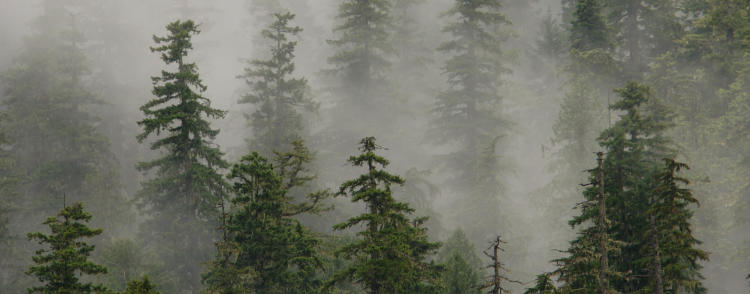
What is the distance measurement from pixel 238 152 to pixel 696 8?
30.1 meters

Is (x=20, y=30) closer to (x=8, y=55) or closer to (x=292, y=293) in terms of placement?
(x=8, y=55)

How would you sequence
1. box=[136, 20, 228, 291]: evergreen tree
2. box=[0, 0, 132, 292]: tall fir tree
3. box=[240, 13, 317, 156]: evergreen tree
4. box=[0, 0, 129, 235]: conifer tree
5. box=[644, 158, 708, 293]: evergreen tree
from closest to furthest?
1. box=[644, 158, 708, 293]: evergreen tree
2. box=[136, 20, 228, 291]: evergreen tree
3. box=[0, 0, 132, 292]: tall fir tree
4. box=[0, 0, 129, 235]: conifer tree
5. box=[240, 13, 317, 156]: evergreen tree

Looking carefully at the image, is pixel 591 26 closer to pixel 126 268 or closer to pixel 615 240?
pixel 615 240

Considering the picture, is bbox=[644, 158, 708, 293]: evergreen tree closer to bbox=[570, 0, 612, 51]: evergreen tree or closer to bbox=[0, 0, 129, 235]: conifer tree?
bbox=[570, 0, 612, 51]: evergreen tree

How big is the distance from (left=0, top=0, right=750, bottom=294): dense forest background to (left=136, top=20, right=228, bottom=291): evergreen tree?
0.31 feet

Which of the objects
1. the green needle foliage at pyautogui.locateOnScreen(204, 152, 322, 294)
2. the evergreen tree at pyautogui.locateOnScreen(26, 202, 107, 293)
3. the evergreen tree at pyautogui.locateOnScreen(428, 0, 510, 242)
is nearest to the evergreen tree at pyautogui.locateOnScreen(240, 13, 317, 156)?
the green needle foliage at pyautogui.locateOnScreen(204, 152, 322, 294)

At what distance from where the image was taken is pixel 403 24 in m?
44.2

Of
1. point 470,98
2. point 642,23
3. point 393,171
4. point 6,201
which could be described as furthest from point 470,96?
point 6,201

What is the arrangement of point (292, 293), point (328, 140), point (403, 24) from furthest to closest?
1. point (403, 24)
2. point (328, 140)
3. point (292, 293)

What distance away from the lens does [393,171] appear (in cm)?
3944

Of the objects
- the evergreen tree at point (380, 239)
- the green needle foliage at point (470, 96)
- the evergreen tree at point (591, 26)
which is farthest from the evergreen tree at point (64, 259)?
the green needle foliage at point (470, 96)

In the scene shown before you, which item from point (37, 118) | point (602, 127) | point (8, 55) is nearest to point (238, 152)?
point (37, 118)

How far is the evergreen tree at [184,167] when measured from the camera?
16.5 meters

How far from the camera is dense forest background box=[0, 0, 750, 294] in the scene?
10656 millimetres
